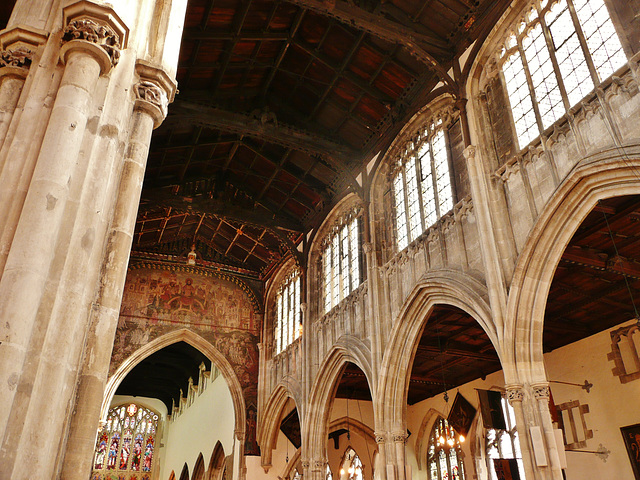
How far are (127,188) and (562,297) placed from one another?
1002 centimetres

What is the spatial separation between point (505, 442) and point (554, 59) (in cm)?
1052

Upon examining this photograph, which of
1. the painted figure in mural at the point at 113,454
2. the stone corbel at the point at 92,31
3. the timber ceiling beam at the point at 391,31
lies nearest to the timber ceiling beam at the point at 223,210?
the timber ceiling beam at the point at 391,31

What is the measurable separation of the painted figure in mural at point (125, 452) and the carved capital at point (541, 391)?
26708 millimetres

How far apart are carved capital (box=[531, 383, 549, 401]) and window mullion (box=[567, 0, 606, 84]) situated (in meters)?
4.29

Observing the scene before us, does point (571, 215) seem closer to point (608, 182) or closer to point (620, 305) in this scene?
point (608, 182)

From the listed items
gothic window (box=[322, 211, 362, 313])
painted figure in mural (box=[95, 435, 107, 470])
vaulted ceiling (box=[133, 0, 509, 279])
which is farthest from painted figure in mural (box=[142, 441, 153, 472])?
gothic window (box=[322, 211, 362, 313])

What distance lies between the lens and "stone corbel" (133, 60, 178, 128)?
17.3 ft

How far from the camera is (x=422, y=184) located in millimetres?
12297

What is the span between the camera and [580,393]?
42.7ft

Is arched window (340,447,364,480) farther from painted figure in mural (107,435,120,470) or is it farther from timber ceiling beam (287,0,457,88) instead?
painted figure in mural (107,435,120,470)

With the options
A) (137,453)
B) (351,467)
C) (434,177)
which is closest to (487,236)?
(434,177)

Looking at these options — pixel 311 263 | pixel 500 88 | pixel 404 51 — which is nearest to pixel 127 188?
pixel 500 88

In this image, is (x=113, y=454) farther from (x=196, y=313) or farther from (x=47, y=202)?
(x=47, y=202)

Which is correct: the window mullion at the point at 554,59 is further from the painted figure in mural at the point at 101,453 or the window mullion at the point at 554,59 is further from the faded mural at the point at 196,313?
the painted figure in mural at the point at 101,453
